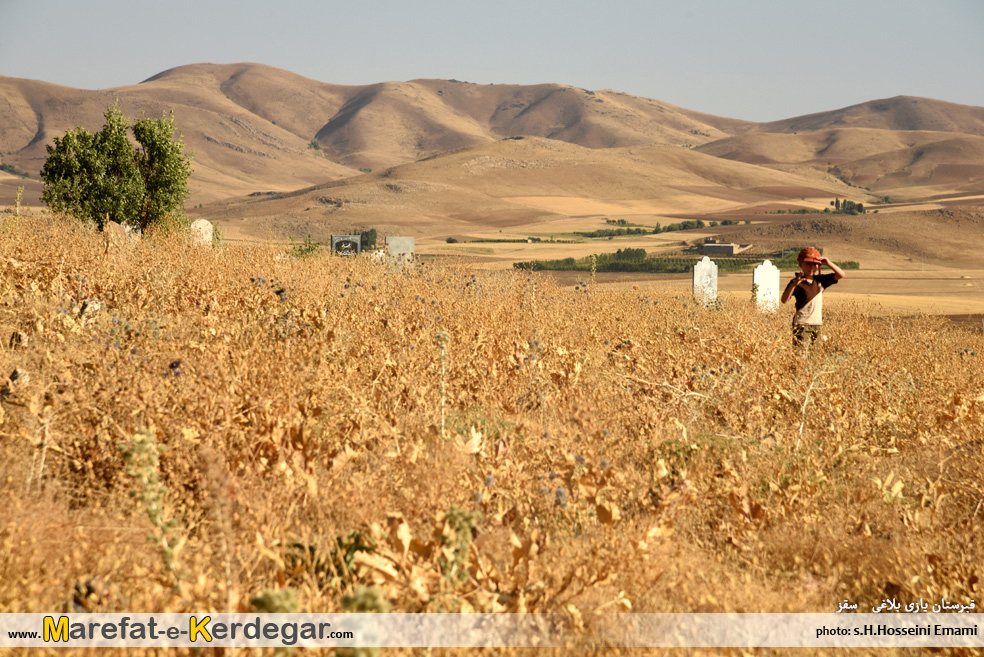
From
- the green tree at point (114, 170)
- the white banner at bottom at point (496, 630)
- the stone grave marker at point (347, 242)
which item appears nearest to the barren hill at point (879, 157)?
the stone grave marker at point (347, 242)

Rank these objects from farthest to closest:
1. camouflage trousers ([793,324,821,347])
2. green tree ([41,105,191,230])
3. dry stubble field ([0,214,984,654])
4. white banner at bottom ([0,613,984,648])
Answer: green tree ([41,105,191,230]), camouflage trousers ([793,324,821,347]), dry stubble field ([0,214,984,654]), white banner at bottom ([0,613,984,648])

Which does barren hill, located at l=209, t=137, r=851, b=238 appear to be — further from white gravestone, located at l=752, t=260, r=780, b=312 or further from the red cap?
the red cap

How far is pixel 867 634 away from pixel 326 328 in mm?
4516

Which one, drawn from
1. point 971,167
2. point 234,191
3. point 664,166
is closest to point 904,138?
point 971,167

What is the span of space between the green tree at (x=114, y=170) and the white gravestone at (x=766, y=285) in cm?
1279

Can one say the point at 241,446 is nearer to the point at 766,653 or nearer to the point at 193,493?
the point at 193,493

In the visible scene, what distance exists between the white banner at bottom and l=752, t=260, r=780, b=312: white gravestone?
10.1 m

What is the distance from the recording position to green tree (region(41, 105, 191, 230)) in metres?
15.8

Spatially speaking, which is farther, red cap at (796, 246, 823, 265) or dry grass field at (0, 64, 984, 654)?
red cap at (796, 246, 823, 265)

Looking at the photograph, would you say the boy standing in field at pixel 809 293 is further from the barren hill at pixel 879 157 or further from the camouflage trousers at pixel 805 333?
the barren hill at pixel 879 157

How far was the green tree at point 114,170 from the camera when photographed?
15.8 meters

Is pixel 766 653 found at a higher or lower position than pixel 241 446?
lower

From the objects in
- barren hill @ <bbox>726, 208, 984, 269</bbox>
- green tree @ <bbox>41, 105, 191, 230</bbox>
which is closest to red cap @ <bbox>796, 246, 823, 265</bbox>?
green tree @ <bbox>41, 105, 191, 230</bbox>

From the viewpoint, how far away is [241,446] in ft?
12.4
